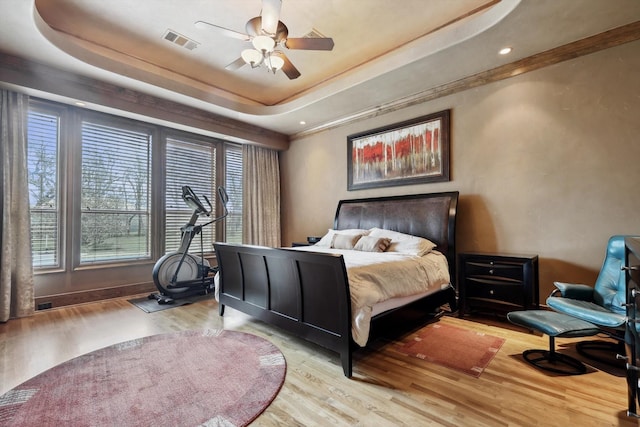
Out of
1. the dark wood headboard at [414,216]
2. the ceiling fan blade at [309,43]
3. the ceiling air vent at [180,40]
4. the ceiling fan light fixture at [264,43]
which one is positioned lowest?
the dark wood headboard at [414,216]

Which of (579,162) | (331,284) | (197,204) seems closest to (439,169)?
(579,162)

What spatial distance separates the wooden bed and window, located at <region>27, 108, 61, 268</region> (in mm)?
2439

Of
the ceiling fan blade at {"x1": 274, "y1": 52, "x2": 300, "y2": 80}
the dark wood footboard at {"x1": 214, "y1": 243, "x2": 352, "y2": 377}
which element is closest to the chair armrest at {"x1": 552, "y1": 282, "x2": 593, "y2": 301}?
the dark wood footboard at {"x1": 214, "y1": 243, "x2": 352, "y2": 377}

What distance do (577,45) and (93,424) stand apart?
206 inches

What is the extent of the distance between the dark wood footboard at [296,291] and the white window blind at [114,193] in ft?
7.03

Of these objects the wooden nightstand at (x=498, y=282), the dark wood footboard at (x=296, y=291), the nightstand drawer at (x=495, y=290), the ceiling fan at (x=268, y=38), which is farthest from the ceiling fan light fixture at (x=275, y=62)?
the nightstand drawer at (x=495, y=290)

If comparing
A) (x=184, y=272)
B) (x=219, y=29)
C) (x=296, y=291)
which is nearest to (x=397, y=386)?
(x=296, y=291)

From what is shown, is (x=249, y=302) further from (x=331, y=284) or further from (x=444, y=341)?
(x=444, y=341)

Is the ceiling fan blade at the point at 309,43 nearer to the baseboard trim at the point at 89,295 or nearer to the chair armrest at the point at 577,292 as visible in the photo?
the chair armrest at the point at 577,292

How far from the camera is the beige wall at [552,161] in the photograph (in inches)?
110

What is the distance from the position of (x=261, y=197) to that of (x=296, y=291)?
148 inches

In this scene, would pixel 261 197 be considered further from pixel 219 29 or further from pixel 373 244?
pixel 219 29

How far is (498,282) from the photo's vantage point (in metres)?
3.12

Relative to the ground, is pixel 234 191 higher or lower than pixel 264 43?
lower
